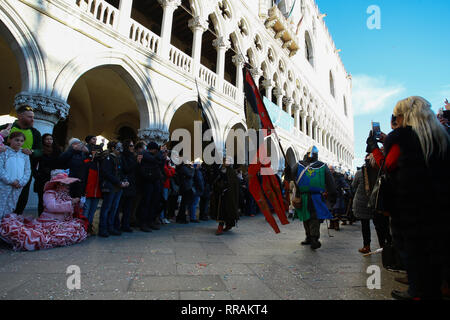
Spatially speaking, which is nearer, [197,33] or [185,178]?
[185,178]

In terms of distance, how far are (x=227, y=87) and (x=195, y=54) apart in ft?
8.71

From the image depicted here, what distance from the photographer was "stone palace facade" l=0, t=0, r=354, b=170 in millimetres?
5895

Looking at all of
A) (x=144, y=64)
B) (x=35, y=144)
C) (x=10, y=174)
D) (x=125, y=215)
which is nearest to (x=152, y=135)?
(x=144, y=64)

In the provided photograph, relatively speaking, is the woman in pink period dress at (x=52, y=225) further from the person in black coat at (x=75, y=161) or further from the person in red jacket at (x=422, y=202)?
the person in red jacket at (x=422, y=202)

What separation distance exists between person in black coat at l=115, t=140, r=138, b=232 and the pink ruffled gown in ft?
3.00

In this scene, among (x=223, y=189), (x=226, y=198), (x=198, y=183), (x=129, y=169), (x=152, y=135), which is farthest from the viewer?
(x=152, y=135)

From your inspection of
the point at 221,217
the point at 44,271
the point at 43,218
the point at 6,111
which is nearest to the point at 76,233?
the point at 43,218

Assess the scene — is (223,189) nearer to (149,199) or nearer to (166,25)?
(149,199)

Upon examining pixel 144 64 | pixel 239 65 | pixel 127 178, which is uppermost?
pixel 239 65

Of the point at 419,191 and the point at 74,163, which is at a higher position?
the point at 74,163

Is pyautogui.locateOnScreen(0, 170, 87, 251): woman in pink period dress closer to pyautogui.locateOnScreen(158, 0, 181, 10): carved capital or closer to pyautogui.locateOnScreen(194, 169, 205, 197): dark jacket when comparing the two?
pyautogui.locateOnScreen(194, 169, 205, 197): dark jacket

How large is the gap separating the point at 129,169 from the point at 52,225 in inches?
59.9

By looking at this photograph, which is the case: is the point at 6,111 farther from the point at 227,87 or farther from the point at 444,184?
the point at 444,184

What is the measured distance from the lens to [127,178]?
454 centimetres
